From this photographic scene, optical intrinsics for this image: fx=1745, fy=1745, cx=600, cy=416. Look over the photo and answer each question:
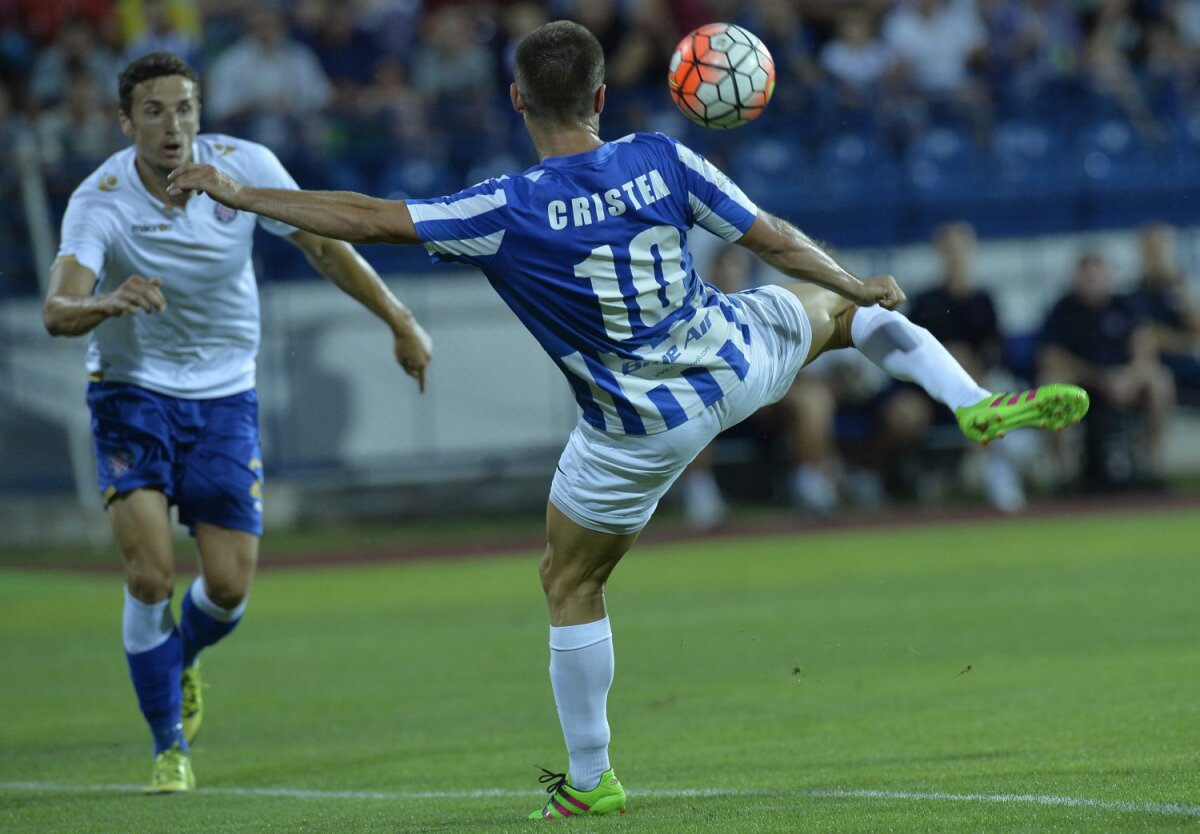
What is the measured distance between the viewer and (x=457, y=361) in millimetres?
18172

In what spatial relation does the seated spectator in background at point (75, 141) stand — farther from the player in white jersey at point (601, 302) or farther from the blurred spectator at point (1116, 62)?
the player in white jersey at point (601, 302)

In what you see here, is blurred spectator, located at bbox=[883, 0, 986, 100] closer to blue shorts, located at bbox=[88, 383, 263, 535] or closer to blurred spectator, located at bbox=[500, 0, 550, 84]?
blurred spectator, located at bbox=[500, 0, 550, 84]

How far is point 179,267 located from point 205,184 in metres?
1.88

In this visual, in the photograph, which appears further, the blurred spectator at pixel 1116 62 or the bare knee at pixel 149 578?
the blurred spectator at pixel 1116 62

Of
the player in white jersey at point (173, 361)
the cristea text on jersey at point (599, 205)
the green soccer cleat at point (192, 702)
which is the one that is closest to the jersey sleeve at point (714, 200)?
the cristea text on jersey at point (599, 205)

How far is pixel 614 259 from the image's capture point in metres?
5.35

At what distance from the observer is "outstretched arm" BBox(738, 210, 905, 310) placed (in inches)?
213

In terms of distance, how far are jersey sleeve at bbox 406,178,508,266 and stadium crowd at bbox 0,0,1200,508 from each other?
11560mm

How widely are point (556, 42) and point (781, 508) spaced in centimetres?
1224

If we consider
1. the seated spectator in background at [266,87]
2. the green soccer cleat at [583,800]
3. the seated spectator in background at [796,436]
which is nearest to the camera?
the green soccer cleat at [583,800]

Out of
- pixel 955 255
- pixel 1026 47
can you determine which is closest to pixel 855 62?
pixel 1026 47

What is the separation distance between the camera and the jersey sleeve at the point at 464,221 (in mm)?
5238

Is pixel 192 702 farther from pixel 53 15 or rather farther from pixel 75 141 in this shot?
pixel 53 15

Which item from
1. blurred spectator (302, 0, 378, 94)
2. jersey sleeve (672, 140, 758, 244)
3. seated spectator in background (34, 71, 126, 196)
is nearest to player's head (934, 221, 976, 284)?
blurred spectator (302, 0, 378, 94)
